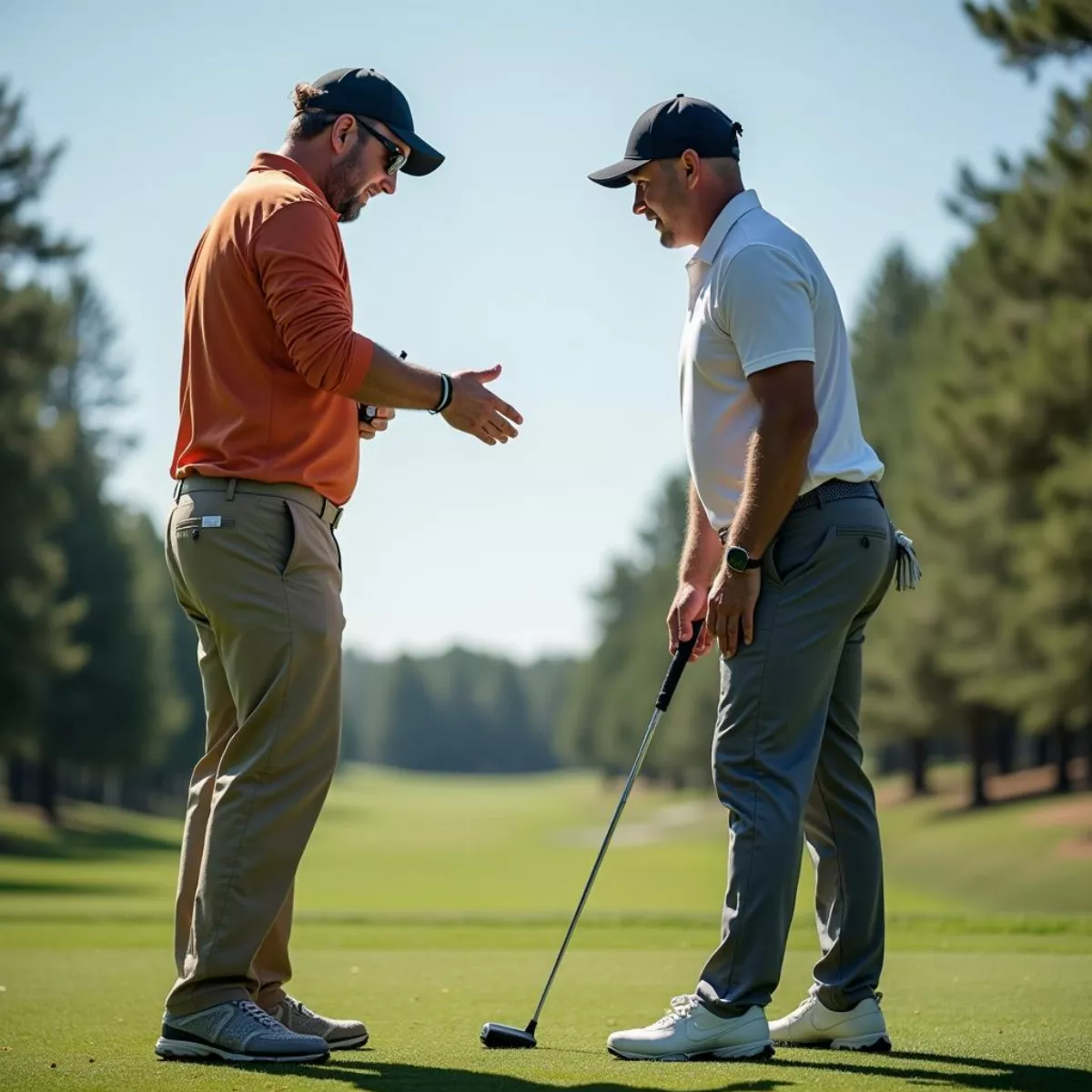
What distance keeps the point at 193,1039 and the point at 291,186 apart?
228cm

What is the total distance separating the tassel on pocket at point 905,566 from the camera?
4.53 metres

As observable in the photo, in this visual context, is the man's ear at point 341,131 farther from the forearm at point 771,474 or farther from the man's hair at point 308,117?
the forearm at point 771,474

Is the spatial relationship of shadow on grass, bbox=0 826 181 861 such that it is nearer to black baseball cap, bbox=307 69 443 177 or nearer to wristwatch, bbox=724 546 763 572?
black baseball cap, bbox=307 69 443 177

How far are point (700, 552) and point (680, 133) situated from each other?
1224 mm

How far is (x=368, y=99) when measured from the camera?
4.57 m

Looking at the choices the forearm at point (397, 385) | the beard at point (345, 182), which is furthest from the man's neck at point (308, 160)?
the forearm at point (397, 385)

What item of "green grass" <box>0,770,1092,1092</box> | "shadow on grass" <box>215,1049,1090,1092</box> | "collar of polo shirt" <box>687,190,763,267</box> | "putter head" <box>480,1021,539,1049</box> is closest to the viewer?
"shadow on grass" <box>215,1049,1090,1092</box>

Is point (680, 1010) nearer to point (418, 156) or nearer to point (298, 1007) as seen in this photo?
point (298, 1007)

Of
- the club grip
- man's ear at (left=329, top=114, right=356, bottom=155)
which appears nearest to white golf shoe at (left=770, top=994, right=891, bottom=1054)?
the club grip

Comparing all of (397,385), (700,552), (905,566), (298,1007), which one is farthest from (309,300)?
(298,1007)

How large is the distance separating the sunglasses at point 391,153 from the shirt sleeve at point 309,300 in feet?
1.31

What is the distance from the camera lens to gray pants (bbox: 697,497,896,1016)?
4.14 m

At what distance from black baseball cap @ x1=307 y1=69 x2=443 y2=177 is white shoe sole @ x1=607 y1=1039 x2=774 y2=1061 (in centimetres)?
258

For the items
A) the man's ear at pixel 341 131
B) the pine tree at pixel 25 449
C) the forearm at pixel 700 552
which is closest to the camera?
the man's ear at pixel 341 131
